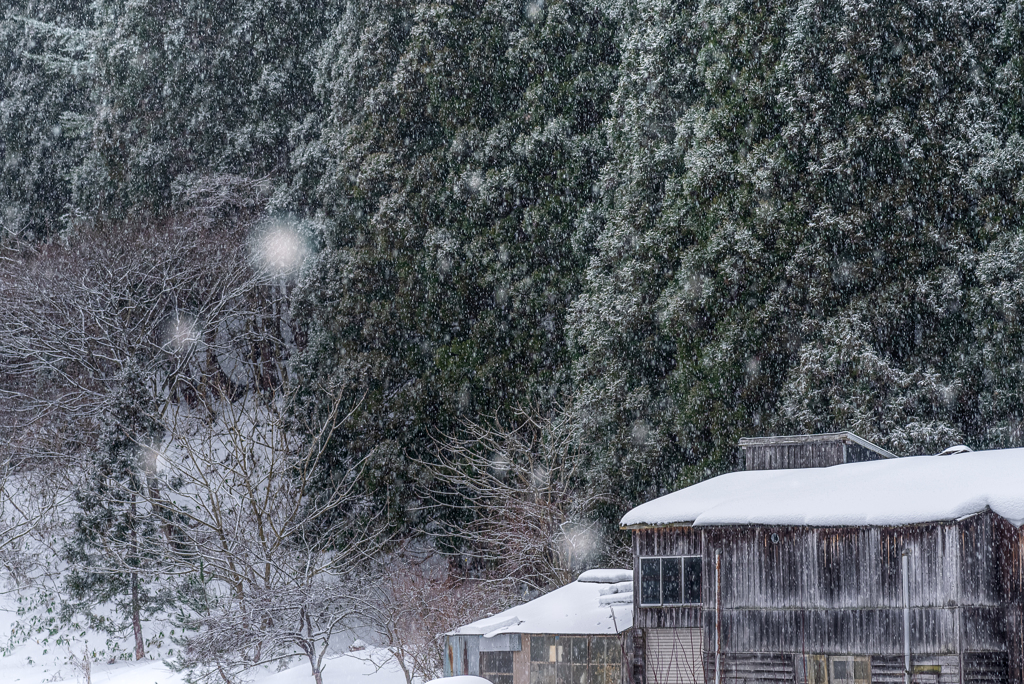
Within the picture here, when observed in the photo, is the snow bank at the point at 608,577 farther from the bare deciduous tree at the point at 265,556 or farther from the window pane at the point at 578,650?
the bare deciduous tree at the point at 265,556

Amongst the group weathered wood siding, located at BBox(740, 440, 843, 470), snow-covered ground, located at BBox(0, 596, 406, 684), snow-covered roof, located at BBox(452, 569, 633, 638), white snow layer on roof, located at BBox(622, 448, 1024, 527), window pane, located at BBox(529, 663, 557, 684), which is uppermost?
weathered wood siding, located at BBox(740, 440, 843, 470)

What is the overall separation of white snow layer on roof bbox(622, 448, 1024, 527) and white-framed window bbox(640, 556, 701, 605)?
803mm

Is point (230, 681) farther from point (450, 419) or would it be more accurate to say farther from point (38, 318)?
point (38, 318)

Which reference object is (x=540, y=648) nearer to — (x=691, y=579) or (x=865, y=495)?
(x=691, y=579)

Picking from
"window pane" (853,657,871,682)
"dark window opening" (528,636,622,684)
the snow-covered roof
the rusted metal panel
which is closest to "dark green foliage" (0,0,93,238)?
the snow-covered roof

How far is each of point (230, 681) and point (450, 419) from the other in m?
11.1

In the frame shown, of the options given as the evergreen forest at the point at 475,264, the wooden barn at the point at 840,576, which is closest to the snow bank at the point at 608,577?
the wooden barn at the point at 840,576

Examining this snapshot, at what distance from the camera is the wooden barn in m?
17.3

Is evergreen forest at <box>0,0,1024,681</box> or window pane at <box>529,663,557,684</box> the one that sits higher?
evergreen forest at <box>0,0,1024,681</box>

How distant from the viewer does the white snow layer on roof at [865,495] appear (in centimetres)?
1738

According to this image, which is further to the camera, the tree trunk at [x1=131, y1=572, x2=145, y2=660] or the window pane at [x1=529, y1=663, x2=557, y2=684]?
the tree trunk at [x1=131, y1=572, x2=145, y2=660]

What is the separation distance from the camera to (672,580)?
2061 cm

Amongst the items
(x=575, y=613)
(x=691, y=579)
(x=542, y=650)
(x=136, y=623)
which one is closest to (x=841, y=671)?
(x=691, y=579)

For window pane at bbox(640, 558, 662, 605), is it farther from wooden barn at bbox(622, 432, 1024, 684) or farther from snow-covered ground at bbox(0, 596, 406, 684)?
snow-covered ground at bbox(0, 596, 406, 684)
